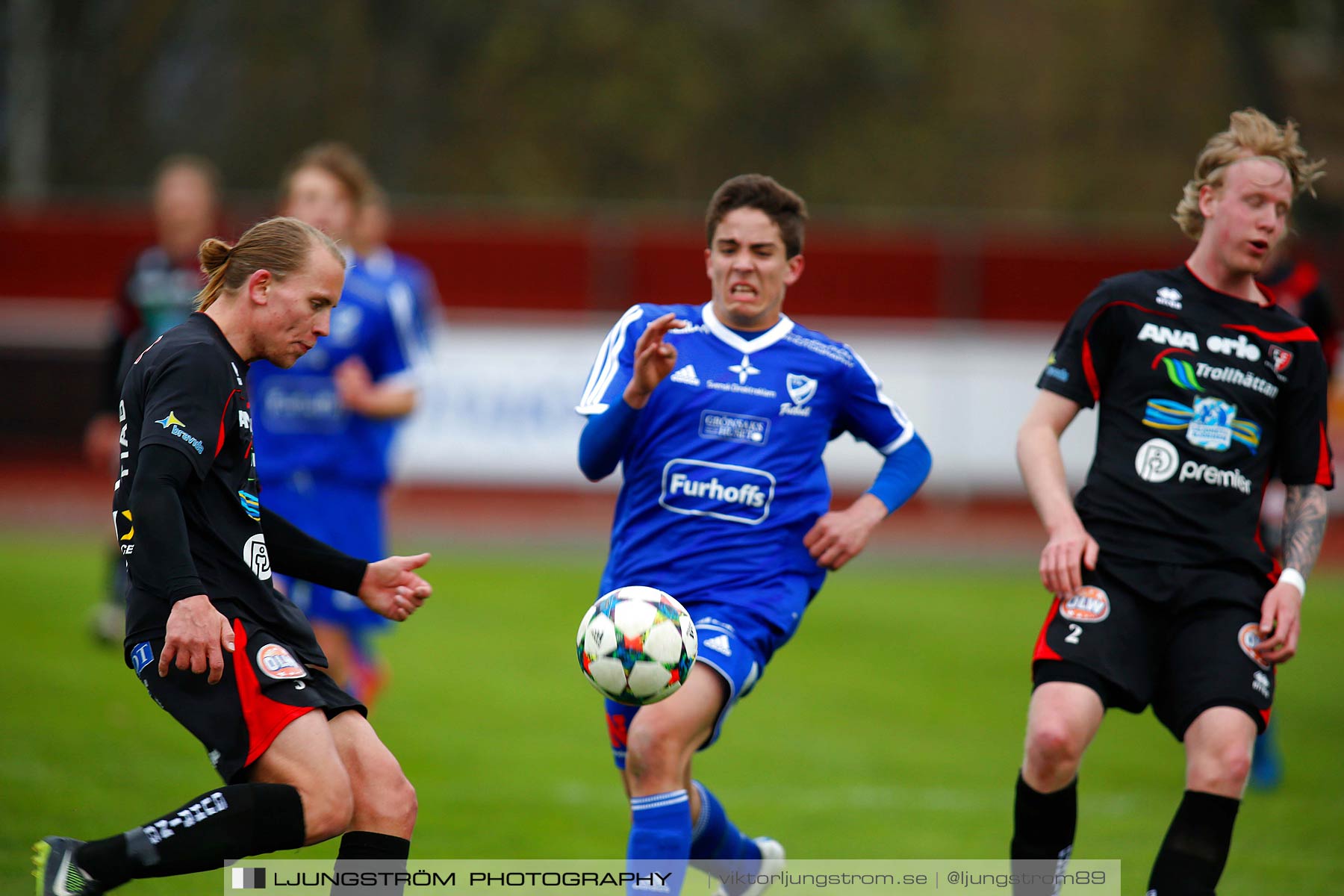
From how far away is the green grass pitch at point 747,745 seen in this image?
5.93 metres

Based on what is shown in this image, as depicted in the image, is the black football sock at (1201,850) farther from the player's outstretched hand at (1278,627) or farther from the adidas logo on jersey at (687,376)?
the adidas logo on jersey at (687,376)

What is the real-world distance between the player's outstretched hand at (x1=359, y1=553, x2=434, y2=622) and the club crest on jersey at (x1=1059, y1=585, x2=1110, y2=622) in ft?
Result: 6.10

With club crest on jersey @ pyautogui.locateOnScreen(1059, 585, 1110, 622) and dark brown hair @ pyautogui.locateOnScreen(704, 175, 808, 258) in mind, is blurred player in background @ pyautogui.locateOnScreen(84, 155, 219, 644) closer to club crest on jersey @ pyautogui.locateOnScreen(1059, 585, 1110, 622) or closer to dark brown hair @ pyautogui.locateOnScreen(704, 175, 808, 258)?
dark brown hair @ pyautogui.locateOnScreen(704, 175, 808, 258)

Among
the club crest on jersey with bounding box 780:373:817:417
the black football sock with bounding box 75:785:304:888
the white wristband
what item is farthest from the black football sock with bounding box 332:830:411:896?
the white wristband

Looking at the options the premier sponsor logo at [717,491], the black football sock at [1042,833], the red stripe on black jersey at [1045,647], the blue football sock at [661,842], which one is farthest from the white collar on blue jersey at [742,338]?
the black football sock at [1042,833]

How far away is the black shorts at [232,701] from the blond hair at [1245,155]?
3007 mm

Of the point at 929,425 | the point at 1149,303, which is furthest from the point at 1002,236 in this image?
the point at 1149,303

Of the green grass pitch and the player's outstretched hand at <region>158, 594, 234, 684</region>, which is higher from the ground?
the player's outstretched hand at <region>158, 594, 234, 684</region>

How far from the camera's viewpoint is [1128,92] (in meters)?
29.0

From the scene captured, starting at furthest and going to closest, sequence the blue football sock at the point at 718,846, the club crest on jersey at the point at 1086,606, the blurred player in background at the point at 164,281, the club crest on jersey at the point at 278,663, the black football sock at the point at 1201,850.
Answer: the blurred player in background at the point at 164,281, the blue football sock at the point at 718,846, the club crest on jersey at the point at 1086,606, the black football sock at the point at 1201,850, the club crest on jersey at the point at 278,663

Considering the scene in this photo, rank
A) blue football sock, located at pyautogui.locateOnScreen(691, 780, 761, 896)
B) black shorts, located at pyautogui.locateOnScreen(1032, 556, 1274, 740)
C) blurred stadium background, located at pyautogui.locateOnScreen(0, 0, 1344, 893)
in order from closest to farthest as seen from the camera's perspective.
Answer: black shorts, located at pyautogui.locateOnScreen(1032, 556, 1274, 740), blue football sock, located at pyautogui.locateOnScreen(691, 780, 761, 896), blurred stadium background, located at pyautogui.locateOnScreen(0, 0, 1344, 893)

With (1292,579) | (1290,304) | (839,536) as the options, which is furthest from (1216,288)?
(1290,304)

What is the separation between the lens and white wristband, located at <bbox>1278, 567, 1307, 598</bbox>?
4.36 meters

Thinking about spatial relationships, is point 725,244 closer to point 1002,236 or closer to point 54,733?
Result: point 54,733
